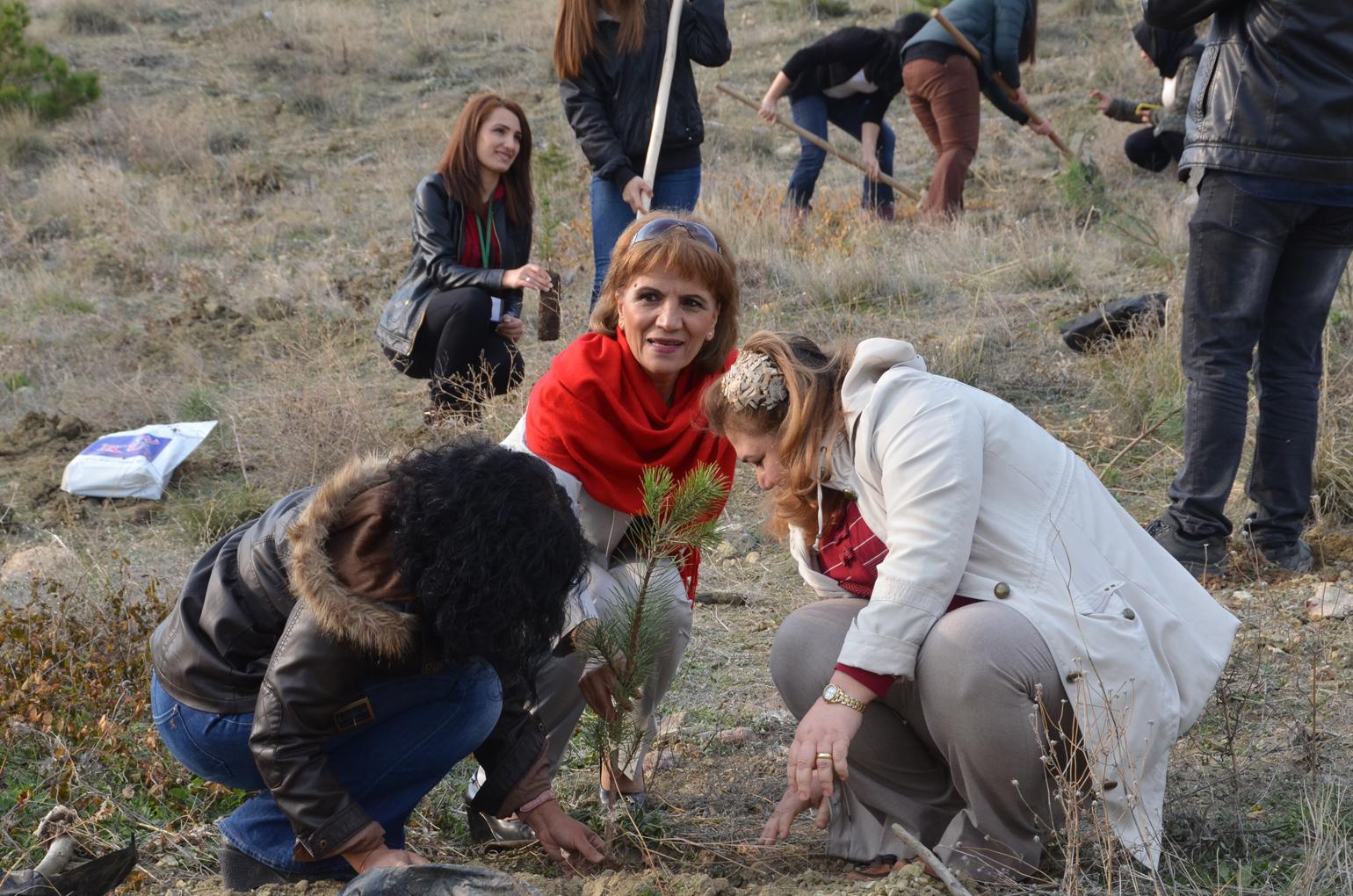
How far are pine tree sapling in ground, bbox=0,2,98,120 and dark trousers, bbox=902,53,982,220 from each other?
986 centimetres

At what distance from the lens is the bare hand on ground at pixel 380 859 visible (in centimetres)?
222

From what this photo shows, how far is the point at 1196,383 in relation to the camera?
3650mm

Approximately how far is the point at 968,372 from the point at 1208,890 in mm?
3559

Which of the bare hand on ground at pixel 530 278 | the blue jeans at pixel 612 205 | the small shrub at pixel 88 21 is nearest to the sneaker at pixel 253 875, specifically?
the bare hand on ground at pixel 530 278

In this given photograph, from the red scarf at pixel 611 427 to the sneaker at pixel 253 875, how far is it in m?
0.98

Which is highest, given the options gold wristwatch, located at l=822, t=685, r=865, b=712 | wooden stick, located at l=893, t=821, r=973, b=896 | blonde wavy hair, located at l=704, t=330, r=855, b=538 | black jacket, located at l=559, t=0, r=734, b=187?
black jacket, located at l=559, t=0, r=734, b=187

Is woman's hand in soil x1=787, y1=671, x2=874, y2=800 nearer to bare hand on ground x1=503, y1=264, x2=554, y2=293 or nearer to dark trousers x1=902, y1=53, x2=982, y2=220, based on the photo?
bare hand on ground x1=503, y1=264, x2=554, y2=293

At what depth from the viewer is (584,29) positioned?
521 cm

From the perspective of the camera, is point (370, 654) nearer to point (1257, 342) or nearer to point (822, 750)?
point (822, 750)

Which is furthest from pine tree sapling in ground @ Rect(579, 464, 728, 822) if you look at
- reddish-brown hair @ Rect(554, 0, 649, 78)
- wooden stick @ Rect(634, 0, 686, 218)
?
reddish-brown hair @ Rect(554, 0, 649, 78)

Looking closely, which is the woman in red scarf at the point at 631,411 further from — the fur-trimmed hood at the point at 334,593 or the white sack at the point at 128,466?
the white sack at the point at 128,466

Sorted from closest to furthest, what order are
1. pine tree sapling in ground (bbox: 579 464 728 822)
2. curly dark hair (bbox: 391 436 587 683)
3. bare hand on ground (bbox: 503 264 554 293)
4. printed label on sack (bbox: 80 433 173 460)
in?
curly dark hair (bbox: 391 436 587 683) < pine tree sapling in ground (bbox: 579 464 728 822) < bare hand on ground (bbox: 503 264 554 293) < printed label on sack (bbox: 80 433 173 460)

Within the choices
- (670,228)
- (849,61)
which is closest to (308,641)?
(670,228)

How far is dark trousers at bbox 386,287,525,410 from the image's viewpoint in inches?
200
